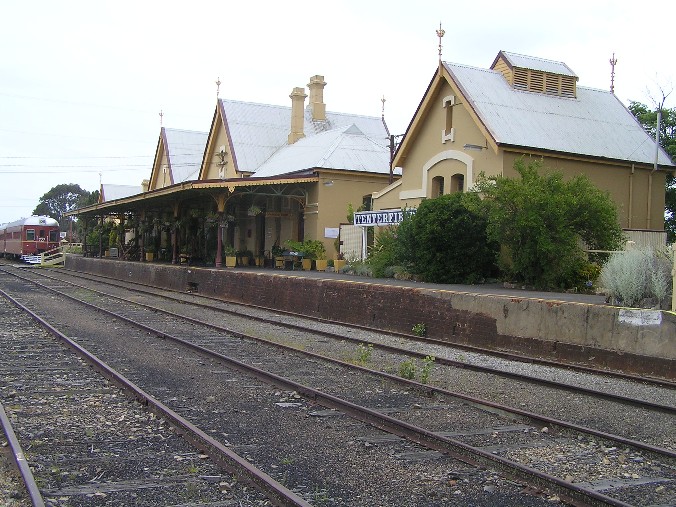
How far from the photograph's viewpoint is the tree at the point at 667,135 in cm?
2973

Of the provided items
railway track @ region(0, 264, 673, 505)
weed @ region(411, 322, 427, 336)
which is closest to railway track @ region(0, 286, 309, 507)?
railway track @ region(0, 264, 673, 505)

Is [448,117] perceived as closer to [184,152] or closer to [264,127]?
[264,127]

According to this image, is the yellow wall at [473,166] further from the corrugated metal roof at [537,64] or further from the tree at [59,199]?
the tree at [59,199]

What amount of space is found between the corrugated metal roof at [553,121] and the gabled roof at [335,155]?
8517mm

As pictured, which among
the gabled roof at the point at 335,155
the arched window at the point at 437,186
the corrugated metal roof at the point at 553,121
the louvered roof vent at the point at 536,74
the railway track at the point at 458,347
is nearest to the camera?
the railway track at the point at 458,347

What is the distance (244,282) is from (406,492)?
1866 cm

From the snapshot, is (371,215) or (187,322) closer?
(187,322)

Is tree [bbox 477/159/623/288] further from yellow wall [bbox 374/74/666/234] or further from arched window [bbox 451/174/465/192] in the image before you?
arched window [bbox 451/174/465/192]

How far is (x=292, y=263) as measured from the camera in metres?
29.8

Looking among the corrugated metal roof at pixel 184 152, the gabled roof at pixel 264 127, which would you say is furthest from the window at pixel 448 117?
the corrugated metal roof at pixel 184 152

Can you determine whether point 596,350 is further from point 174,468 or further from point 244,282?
point 244,282

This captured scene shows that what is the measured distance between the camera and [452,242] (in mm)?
19562

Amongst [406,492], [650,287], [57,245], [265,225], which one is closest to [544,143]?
[650,287]

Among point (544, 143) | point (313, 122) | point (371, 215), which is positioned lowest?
point (371, 215)
